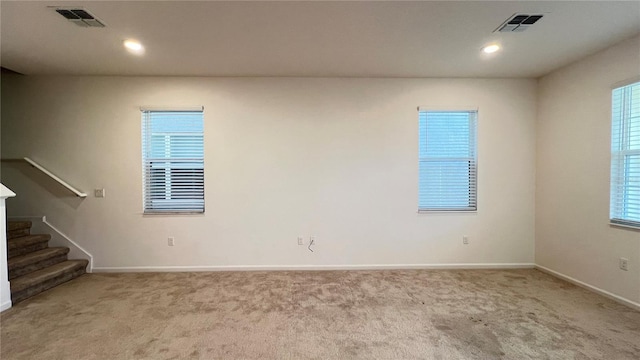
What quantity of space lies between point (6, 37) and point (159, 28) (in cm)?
156

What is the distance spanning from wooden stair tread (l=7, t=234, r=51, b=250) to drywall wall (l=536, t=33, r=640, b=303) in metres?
6.76

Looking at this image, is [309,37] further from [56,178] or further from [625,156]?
[56,178]

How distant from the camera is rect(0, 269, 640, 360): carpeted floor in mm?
1999

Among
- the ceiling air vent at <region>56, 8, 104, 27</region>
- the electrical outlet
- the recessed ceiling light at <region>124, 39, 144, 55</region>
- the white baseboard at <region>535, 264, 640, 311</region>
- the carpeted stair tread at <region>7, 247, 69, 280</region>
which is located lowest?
the white baseboard at <region>535, 264, 640, 311</region>

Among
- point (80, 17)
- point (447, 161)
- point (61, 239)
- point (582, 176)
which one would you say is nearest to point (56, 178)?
point (61, 239)

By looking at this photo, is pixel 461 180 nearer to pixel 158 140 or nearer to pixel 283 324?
pixel 283 324

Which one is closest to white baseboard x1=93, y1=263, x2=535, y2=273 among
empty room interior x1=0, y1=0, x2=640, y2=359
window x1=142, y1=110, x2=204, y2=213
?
empty room interior x1=0, y1=0, x2=640, y2=359

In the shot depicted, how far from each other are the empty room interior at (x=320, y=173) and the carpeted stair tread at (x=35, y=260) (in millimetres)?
35

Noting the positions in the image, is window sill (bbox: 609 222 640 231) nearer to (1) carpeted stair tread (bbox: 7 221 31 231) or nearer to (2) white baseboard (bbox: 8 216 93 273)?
(2) white baseboard (bbox: 8 216 93 273)

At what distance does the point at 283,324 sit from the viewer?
2342 mm

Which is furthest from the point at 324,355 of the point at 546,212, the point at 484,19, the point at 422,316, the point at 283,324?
the point at 546,212

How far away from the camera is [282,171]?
3.74 meters

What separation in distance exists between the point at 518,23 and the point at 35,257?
578cm

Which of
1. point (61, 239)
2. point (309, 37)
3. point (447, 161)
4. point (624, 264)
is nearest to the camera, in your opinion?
point (309, 37)
